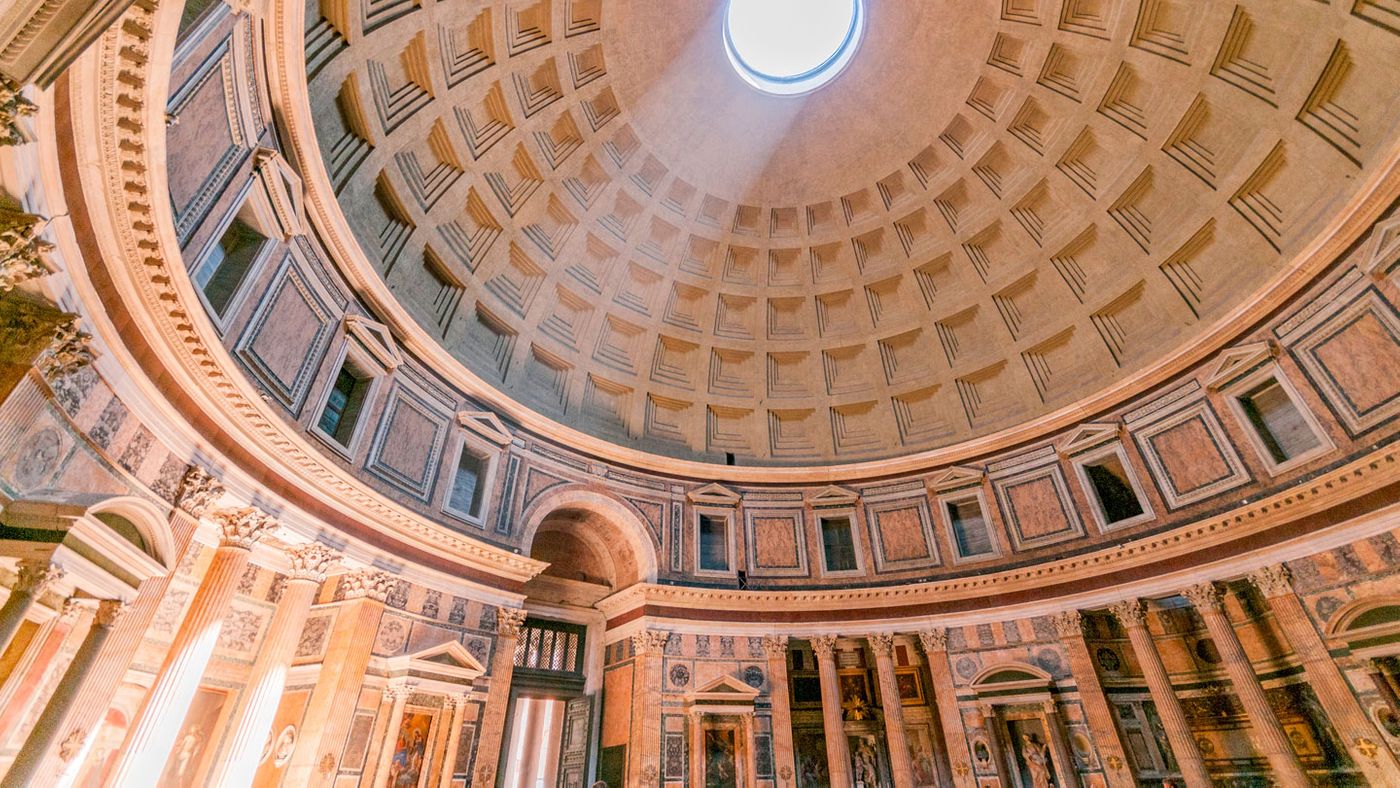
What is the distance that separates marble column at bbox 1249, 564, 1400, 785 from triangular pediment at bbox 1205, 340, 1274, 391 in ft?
15.9

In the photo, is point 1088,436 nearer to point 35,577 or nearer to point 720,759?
point 720,759

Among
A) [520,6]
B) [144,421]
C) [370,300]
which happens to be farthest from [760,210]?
[144,421]

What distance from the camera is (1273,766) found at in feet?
43.2

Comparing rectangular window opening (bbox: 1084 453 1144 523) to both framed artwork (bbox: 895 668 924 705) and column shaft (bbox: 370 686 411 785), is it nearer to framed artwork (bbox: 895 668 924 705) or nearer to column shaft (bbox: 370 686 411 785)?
framed artwork (bbox: 895 668 924 705)

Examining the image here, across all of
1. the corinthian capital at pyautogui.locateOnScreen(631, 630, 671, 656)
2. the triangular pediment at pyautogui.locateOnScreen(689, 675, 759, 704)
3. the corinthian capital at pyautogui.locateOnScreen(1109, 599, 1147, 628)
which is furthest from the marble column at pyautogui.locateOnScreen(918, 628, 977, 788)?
the corinthian capital at pyautogui.locateOnScreen(631, 630, 671, 656)

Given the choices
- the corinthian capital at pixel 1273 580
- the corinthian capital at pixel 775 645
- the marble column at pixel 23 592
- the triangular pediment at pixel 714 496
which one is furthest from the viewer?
the triangular pediment at pixel 714 496

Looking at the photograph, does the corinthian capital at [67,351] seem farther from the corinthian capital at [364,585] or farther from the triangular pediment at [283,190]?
the corinthian capital at [364,585]

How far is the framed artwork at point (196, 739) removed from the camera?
12.6 metres

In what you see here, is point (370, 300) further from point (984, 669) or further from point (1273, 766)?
point (1273, 766)

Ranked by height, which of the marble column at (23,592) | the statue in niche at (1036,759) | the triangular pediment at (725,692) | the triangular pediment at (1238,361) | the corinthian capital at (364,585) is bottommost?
the statue in niche at (1036,759)

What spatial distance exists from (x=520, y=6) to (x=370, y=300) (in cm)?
908

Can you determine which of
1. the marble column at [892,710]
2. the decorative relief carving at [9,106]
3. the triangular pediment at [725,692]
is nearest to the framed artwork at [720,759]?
the triangular pediment at [725,692]

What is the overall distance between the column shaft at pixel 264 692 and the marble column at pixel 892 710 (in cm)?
1522

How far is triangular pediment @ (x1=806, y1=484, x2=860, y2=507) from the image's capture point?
70.3ft
